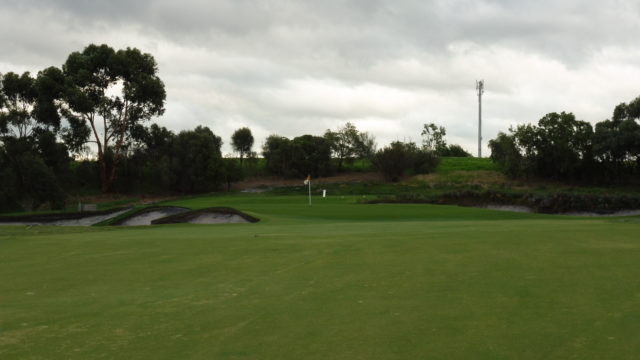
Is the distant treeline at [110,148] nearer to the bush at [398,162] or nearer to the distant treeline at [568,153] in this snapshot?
the bush at [398,162]

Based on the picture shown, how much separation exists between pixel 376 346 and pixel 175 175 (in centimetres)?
6592

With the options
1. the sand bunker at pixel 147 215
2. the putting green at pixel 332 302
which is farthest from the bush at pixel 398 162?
the putting green at pixel 332 302

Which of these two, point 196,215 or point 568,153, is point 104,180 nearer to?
point 196,215

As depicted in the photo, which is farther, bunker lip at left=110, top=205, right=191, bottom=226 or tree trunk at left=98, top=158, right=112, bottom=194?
tree trunk at left=98, top=158, right=112, bottom=194

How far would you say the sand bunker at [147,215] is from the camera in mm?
39156

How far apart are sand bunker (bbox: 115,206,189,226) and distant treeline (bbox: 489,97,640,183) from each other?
43869mm

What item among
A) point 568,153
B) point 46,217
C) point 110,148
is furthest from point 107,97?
point 568,153

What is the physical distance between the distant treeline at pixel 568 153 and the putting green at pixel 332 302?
57.0m

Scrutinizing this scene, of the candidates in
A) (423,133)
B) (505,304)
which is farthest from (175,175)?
(505,304)

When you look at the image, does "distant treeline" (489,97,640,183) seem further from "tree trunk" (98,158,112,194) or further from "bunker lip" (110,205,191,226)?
"tree trunk" (98,158,112,194)

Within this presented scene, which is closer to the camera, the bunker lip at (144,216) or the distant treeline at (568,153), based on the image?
the bunker lip at (144,216)

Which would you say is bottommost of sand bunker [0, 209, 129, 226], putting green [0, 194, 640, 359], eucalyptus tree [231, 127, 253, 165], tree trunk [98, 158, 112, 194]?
sand bunker [0, 209, 129, 226]

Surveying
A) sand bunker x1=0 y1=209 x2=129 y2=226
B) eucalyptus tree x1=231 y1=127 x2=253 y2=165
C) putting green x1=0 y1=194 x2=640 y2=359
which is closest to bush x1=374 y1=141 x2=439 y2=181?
eucalyptus tree x1=231 y1=127 x2=253 y2=165

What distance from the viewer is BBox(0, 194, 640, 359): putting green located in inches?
232
